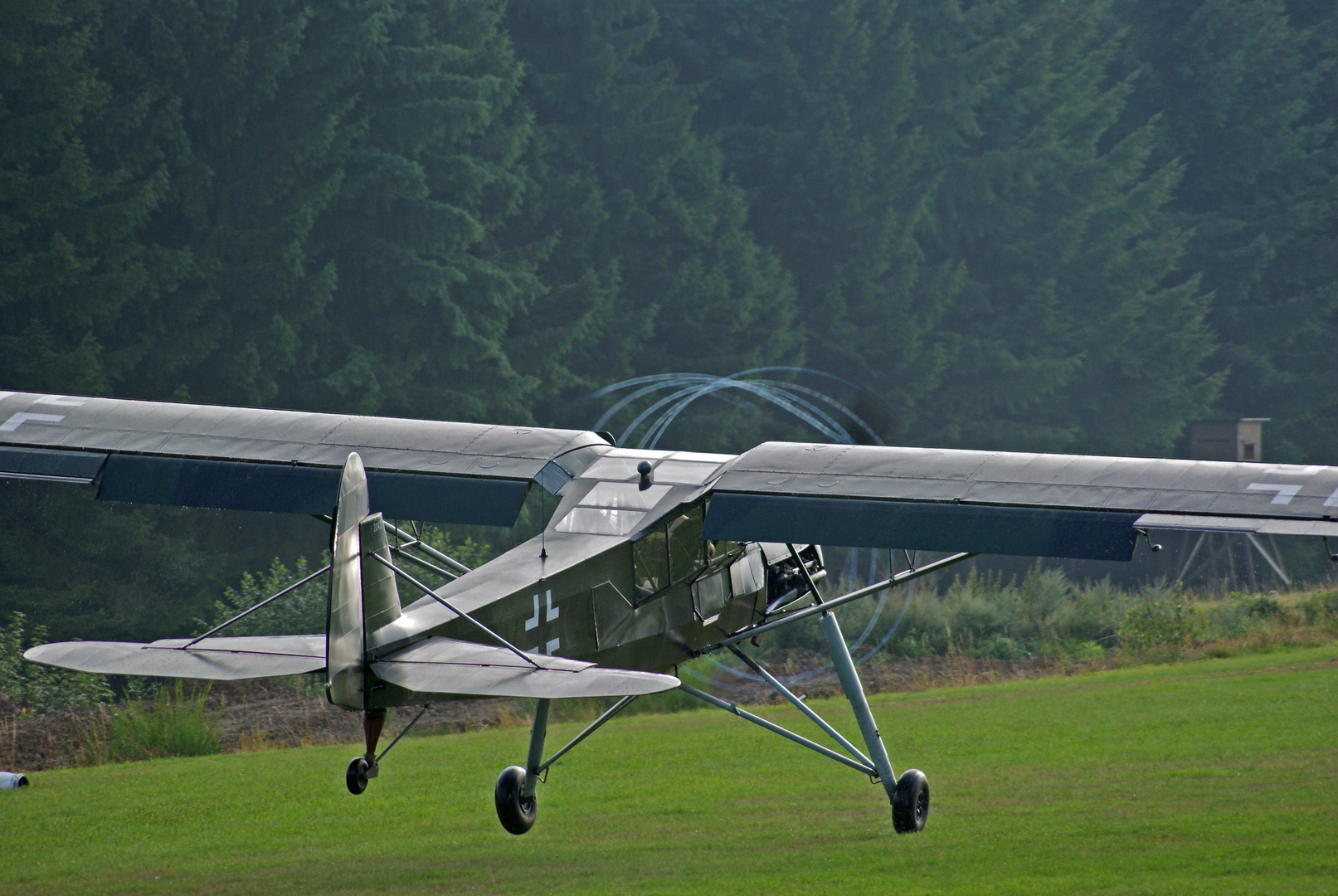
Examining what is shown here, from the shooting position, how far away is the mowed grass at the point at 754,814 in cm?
1032

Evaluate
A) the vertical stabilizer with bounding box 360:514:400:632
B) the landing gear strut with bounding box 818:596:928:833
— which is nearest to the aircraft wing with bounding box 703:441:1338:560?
the landing gear strut with bounding box 818:596:928:833

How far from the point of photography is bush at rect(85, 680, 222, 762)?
1725cm

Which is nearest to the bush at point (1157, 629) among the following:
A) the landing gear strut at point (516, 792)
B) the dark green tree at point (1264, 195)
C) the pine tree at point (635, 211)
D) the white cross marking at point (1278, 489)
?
the white cross marking at point (1278, 489)

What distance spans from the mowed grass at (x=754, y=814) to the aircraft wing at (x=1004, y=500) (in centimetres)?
249

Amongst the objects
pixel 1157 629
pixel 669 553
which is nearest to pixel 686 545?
pixel 669 553

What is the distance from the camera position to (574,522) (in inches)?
399

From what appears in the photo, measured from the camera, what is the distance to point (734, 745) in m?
16.3

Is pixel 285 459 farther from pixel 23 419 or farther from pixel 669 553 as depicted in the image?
pixel 669 553

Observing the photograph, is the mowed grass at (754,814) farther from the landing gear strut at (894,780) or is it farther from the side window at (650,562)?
the side window at (650,562)

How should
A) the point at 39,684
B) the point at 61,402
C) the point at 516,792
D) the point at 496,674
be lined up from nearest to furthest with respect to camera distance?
the point at 496,674
the point at 516,792
the point at 61,402
the point at 39,684

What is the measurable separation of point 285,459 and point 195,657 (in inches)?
127

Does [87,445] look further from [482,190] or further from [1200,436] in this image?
[1200,436]

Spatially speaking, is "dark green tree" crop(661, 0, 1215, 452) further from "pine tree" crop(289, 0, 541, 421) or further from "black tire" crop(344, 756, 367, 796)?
"black tire" crop(344, 756, 367, 796)

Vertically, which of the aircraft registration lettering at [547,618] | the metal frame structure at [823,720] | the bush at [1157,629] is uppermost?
the aircraft registration lettering at [547,618]
